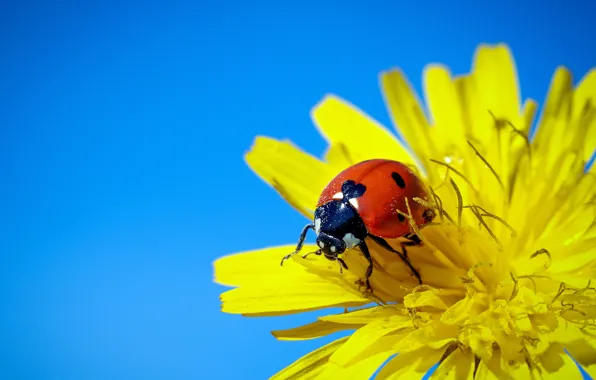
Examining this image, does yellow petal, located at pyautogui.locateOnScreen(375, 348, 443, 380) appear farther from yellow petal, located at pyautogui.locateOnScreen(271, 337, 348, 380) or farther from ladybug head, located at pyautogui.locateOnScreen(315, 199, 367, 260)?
ladybug head, located at pyautogui.locateOnScreen(315, 199, 367, 260)

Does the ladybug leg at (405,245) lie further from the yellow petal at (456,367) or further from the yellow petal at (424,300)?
the yellow petal at (456,367)

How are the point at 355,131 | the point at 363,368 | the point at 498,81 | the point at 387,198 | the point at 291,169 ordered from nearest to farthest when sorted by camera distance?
1. the point at 363,368
2. the point at 387,198
3. the point at 291,169
4. the point at 498,81
5. the point at 355,131

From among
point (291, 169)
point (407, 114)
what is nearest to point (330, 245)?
point (291, 169)

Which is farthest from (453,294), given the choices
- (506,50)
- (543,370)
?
(506,50)

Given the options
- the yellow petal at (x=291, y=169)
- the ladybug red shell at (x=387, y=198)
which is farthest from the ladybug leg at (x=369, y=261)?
the yellow petal at (x=291, y=169)

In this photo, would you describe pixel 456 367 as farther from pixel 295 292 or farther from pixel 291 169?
pixel 291 169

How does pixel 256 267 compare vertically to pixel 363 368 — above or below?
above
